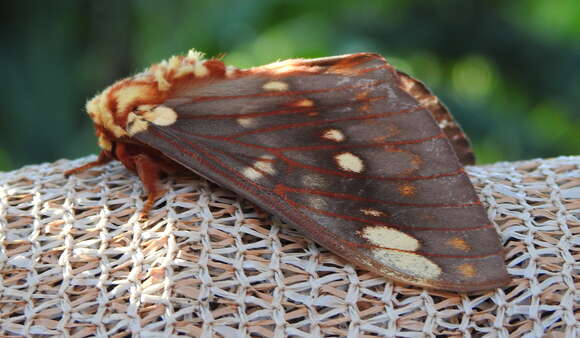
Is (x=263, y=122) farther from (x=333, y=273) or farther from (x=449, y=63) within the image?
(x=449, y=63)

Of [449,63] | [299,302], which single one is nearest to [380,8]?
[449,63]

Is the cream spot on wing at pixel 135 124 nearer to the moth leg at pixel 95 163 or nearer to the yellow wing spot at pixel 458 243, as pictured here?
the moth leg at pixel 95 163

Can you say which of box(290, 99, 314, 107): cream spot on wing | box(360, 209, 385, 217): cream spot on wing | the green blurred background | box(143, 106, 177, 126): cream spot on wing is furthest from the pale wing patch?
the green blurred background

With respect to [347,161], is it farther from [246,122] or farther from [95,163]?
[95,163]

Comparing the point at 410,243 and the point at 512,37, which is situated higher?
the point at 410,243

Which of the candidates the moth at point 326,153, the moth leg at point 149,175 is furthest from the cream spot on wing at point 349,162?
the moth leg at point 149,175

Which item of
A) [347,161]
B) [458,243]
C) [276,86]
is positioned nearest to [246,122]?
[276,86]
